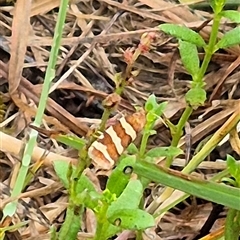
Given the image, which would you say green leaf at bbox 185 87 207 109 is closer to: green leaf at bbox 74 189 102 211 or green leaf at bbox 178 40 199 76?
green leaf at bbox 178 40 199 76

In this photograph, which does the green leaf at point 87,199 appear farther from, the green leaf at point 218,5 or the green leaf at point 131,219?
the green leaf at point 218,5

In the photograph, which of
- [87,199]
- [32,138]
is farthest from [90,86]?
[87,199]

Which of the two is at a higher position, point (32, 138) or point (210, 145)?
point (210, 145)

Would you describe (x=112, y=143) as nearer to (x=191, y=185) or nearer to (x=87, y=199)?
(x=87, y=199)

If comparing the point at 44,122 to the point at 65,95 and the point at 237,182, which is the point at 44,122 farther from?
the point at 237,182

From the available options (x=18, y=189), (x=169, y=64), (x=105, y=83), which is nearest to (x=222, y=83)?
(x=169, y=64)

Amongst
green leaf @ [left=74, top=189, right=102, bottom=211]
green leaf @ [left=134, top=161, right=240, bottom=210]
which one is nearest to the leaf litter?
Result: green leaf @ [left=134, top=161, right=240, bottom=210]
